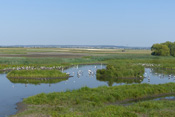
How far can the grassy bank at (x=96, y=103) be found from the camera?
1762 centimetres

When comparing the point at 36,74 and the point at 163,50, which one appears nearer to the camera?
the point at 36,74

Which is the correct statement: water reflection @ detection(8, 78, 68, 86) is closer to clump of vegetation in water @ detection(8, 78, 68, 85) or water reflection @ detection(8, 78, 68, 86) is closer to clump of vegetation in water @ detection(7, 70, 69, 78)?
clump of vegetation in water @ detection(8, 78, 68, 85)

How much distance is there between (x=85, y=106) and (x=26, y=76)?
2177 cm

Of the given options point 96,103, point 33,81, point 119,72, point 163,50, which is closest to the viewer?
point 96,103

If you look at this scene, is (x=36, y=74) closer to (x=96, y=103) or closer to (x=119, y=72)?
(x=119, y=72)

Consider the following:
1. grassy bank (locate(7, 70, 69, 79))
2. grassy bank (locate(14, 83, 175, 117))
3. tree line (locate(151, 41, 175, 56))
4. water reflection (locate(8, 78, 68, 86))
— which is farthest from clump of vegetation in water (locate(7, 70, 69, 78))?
tree line (locate(151, 41, 175, 56))

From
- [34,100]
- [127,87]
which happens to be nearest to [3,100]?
[34,100]

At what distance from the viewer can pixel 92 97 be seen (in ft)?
72.4

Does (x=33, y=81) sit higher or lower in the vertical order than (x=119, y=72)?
lower

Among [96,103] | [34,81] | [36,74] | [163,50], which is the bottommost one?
[34,81]

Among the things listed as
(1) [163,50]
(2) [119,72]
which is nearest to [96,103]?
(2) [119,72]

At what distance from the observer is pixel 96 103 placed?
2072 cm

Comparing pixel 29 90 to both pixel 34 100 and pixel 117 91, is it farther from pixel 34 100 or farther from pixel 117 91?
pixel 117 91

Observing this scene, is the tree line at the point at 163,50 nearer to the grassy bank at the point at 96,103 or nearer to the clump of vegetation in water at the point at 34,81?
the clump of vegetation in water at the point at 34,81
